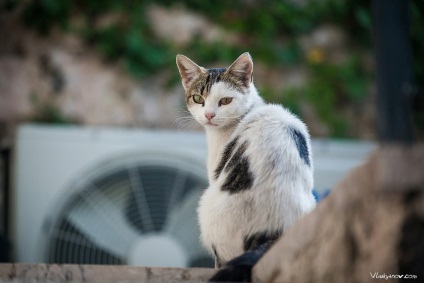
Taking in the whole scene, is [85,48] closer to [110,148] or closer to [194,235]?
[110,148]

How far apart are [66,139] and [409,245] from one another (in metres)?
2.32

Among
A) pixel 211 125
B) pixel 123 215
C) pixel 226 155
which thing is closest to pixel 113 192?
pixel 123 215

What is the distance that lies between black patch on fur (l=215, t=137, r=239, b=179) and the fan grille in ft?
3.49

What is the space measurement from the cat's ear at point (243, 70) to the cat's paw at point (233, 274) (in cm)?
80

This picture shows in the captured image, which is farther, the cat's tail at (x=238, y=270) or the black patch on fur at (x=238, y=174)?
the black patch on fur at (x=238, y=174)

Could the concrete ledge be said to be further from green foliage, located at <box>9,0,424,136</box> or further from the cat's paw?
green foliage, located at <box>9,0,424,136</box>

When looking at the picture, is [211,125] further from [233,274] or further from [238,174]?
[233,274]

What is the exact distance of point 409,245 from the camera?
0.98m

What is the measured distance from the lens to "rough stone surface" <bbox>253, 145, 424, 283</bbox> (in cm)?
92

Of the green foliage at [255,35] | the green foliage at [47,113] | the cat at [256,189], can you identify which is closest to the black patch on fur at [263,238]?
the cat at [256,189]

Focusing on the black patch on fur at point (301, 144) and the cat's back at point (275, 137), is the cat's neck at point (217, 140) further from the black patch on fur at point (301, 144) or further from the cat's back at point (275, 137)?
the black patch on fur at point (301, 144)

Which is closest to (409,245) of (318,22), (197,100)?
(197,100)

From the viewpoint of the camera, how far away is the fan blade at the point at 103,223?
2746 mm

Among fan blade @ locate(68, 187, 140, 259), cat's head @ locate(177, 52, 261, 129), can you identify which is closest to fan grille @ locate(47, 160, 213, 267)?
fan blade @ locate(68, 187, 140, 259)
